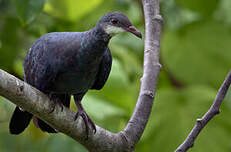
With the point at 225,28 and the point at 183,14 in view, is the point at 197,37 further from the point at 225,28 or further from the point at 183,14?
the point at 183,14

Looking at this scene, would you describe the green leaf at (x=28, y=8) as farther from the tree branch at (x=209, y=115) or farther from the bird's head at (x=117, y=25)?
the tree branch at (x=209, y=115)

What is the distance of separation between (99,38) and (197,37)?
1.91 meters

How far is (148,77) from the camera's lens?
8.63 feet

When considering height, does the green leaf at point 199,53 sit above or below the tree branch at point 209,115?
below

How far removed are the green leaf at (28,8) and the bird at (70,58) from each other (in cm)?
30

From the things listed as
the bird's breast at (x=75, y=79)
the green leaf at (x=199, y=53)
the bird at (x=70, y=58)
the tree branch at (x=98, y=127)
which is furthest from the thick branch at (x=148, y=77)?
the green leaf at (x=199, y=53)

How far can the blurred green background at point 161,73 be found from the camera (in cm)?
331

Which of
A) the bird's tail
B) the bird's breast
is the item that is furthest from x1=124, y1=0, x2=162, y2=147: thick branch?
the bird's tail

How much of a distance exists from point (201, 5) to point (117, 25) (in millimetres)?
1534

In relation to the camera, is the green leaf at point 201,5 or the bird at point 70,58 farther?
the green leaf at point 201,5


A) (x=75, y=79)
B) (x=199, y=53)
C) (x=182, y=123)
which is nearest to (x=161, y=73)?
(x=182, y=123)

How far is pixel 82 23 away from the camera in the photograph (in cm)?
374

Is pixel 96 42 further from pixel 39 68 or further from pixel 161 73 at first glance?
pixel 161 73

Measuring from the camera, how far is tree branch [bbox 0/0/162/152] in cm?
203
